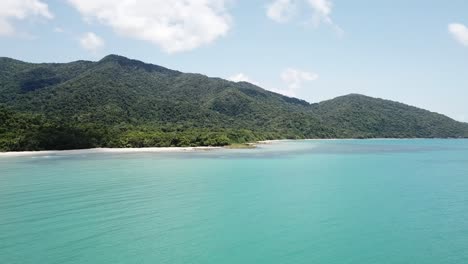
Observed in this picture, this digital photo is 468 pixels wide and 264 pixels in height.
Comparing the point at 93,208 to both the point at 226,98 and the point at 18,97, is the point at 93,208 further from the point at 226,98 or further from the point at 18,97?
the point at 226,98

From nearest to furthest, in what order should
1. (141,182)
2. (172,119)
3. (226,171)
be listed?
(141,182), (226,171), (172,119)

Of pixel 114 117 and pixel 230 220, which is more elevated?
pixel 114 117

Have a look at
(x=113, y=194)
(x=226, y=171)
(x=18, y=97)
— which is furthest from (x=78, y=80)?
(x=113, y=194)

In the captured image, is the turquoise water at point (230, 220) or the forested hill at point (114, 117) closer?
the turquoise water at point (230, 220)

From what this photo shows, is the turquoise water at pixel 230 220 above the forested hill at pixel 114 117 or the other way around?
the other way around

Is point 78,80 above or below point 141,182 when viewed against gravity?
above

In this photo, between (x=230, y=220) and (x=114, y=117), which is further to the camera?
(x=114, y=117)

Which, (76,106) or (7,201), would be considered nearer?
(7,201)

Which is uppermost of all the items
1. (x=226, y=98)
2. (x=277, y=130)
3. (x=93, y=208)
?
(x=226, y=98)

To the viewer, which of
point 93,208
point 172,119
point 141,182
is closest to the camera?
point 93,208
